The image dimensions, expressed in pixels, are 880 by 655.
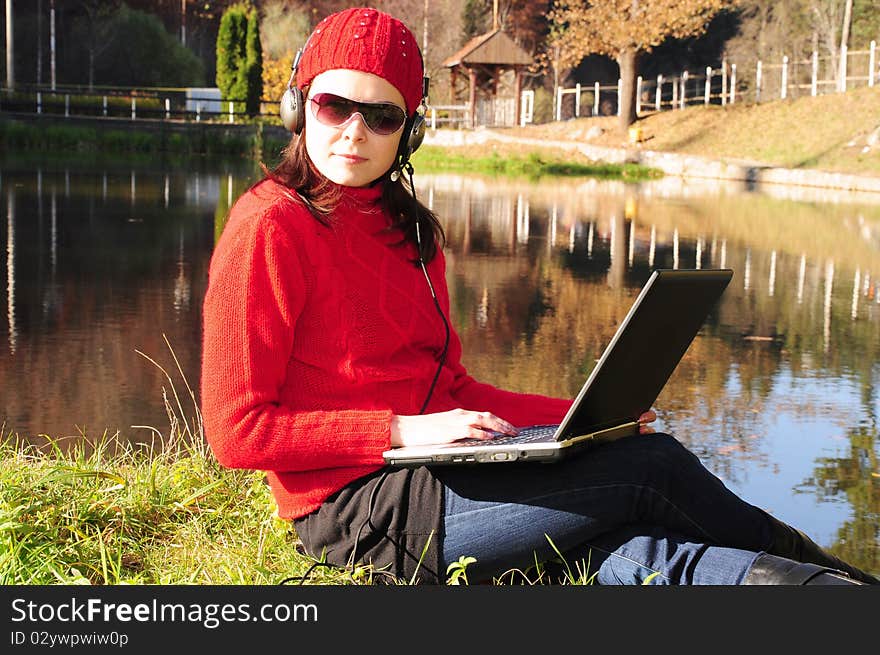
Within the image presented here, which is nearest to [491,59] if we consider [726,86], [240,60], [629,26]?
[629,26]

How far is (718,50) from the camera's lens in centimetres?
4588

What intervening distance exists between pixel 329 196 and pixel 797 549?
3.92 feet

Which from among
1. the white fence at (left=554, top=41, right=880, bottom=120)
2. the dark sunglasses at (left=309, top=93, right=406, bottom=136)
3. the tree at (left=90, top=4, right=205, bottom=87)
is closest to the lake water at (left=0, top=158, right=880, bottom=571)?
the dark sunglasses at (left=309, top=93, right=406, bottom=136)

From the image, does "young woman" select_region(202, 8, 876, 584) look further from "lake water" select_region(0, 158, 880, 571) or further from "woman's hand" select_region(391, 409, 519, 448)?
"lake water" select_region(0, 158, 880, 571)

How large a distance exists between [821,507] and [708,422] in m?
1.16

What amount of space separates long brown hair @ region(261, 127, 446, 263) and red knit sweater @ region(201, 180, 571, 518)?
0.03m

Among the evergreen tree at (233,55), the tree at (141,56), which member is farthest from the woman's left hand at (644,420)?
the tree at (141,56)

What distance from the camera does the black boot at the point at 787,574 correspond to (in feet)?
7.52

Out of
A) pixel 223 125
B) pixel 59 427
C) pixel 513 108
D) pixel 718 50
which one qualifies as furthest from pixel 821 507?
pixel 718 50

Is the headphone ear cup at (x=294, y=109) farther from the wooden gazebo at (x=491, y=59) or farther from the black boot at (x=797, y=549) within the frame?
the wooden gazebo at (x=491, y=59)

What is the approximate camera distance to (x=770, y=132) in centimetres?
2934

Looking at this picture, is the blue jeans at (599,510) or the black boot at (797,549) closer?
the blue jeans at (599,510)

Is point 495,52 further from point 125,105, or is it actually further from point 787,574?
point 787,574

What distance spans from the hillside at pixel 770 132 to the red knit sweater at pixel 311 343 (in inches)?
854
